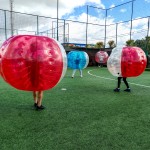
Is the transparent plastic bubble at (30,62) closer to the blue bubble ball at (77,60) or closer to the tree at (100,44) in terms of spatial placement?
the blue bubble ball at (77,60)

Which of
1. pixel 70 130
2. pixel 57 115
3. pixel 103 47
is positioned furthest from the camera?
pixel 103 47

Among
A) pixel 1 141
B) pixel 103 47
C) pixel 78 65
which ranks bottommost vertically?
pixel 1 141

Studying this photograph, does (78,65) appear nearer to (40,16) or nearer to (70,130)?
(70,130)

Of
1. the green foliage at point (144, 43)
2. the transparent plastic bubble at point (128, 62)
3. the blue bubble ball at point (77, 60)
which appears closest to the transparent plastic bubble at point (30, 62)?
the transparent plastic bubble at point (128, 62)

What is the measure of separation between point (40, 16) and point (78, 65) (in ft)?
37.8

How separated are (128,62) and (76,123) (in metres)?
3.21

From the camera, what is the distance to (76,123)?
14.3 ft

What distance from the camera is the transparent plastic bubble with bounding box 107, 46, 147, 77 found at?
6.89 metres

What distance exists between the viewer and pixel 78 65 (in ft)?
39.6

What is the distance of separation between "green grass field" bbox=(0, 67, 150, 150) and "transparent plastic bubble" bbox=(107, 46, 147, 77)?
2.62 ft

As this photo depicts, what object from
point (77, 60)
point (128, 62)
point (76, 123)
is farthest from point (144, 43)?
point (76, 123)

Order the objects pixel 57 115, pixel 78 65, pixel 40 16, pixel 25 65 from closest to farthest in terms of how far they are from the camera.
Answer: pixel 25 65, pixel 57 115, pixel 78 65, pixel 40 16

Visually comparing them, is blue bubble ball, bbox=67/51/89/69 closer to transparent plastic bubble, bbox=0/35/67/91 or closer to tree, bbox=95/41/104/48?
transparent plastic bubble, bbox=0/35/67/91

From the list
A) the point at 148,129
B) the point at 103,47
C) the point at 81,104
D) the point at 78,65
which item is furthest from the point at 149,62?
the point at 148,129
